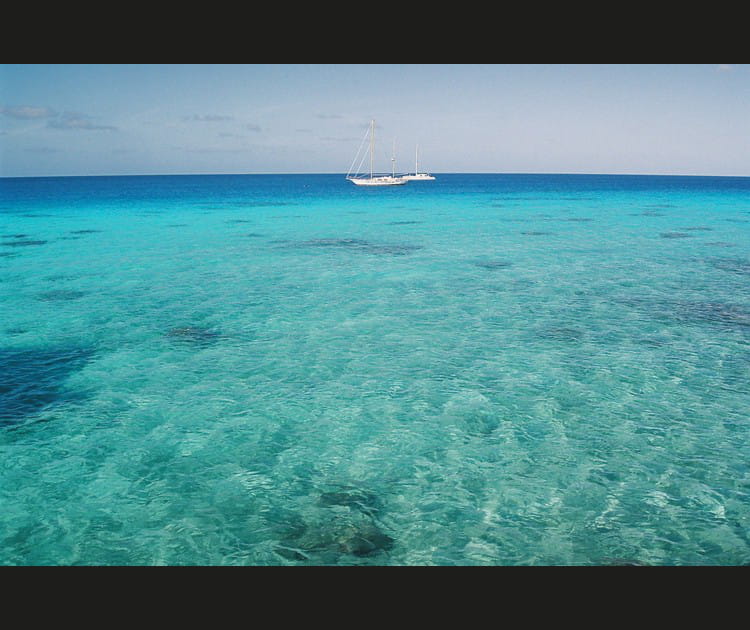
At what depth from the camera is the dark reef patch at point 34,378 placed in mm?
10102

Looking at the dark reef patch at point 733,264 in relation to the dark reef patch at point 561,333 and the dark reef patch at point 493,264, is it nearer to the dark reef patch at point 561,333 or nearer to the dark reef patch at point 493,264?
the dark reef patch at point 493,264

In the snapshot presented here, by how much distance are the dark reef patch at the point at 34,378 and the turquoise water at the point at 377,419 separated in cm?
7

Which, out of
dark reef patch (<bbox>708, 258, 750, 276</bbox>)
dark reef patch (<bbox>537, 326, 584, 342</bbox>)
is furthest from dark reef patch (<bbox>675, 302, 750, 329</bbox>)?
dark reef patch (<bbox>708, 258, 750, 276</bbox>)

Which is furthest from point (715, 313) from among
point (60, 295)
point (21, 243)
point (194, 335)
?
point (21, 243)

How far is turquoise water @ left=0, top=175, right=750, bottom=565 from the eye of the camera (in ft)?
22.2

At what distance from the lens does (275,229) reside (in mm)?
40500

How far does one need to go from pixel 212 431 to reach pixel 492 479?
16.0 ft

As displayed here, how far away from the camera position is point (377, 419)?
987cm

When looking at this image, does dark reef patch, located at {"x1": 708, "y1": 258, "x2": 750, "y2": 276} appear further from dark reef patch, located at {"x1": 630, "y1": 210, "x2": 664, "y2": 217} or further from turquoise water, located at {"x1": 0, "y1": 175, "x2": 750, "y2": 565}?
dark reef patch, located at {"x1": 630, "y1": 210, "x2": 664, "y2": 217}

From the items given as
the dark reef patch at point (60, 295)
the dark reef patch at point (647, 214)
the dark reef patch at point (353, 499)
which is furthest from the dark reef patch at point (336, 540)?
the dark reef patch at point (647, 214)

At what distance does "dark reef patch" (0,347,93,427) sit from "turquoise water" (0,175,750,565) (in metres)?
0.07

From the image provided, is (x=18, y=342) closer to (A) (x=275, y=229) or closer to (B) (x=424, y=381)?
(B) (x=424, y=381)
